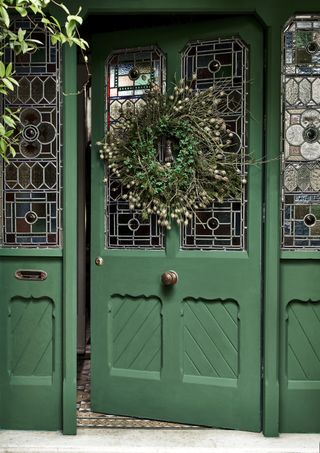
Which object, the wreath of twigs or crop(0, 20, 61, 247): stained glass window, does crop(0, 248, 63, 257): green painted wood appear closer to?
crop(0, 20, 61, 247): stained glass window

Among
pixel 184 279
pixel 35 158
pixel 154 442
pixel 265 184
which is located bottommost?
pixel 154 442

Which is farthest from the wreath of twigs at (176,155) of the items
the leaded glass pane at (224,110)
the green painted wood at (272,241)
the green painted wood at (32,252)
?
the green painted wood at (32,252)

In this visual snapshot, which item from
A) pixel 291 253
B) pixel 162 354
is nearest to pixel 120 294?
pixel 162 354

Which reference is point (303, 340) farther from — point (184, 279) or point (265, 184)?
point (265, 184)

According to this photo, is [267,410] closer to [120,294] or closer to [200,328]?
[200,328]

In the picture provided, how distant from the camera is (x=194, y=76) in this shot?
3049 millimetres

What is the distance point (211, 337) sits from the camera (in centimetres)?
310

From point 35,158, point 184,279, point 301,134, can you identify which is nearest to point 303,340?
point 184,279

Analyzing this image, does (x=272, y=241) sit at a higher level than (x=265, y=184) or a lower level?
lower

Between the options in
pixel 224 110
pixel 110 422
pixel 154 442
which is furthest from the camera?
pixel 110 422

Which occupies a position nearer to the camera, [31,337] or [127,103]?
[31,337]

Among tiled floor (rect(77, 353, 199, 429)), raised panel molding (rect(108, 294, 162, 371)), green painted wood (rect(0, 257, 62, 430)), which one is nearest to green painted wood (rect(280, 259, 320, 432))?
tiled floor (rect(77, 353, 199, 429))

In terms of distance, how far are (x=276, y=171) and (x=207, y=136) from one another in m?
0.41

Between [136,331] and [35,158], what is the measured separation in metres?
1.11
